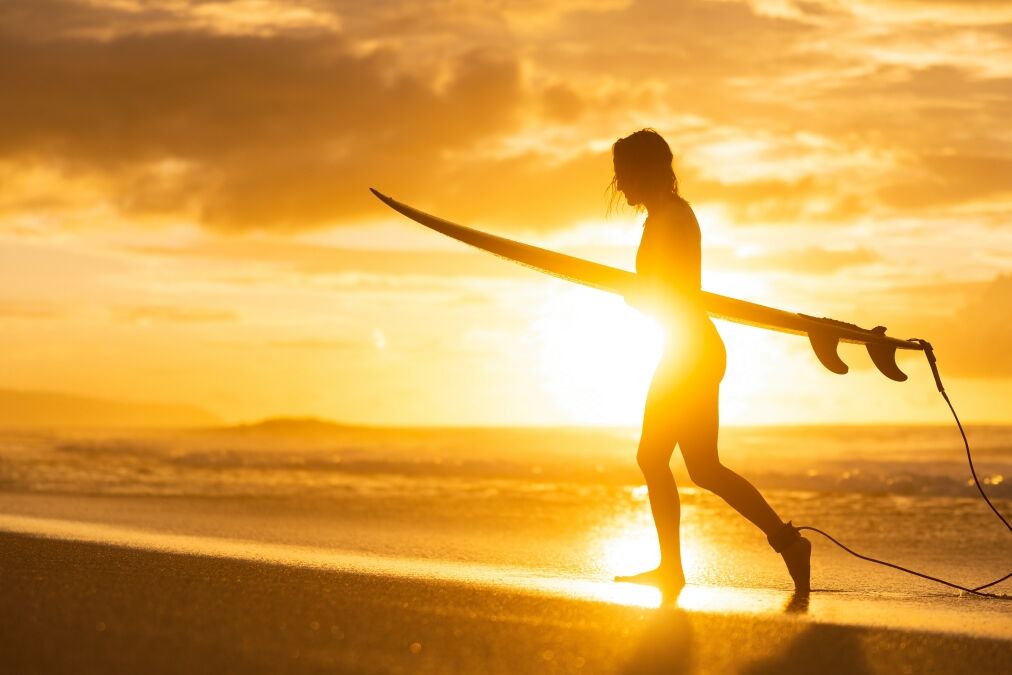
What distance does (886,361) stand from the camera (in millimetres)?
5371

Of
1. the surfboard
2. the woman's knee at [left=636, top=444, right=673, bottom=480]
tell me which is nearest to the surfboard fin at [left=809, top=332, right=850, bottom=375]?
the surfboard

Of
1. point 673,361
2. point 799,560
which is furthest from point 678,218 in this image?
point 799,560

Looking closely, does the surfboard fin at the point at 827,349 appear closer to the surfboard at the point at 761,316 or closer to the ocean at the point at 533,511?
the surfboard at the point at 761,316

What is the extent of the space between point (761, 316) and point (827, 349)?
352 mm

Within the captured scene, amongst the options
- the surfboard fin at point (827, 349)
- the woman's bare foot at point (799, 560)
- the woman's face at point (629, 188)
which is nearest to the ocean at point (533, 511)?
the woman's bare foot at point (799, 560)

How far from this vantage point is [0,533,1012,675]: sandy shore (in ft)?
10.3

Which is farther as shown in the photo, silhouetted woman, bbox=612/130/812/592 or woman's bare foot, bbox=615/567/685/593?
woman's bare foot, bbox=615/567/685/593

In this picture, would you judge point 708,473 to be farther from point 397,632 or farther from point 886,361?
point 397,632

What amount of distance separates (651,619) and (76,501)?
7.53 meters

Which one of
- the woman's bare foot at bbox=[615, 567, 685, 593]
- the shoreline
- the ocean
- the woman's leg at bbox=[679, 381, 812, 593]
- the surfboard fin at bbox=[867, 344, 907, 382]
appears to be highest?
the surfboard fin at bbox=[867, 344, 907, 382]

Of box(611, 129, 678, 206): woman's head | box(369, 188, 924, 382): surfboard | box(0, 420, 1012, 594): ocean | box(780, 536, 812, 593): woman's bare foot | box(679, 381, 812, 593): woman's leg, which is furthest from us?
box(0, 420, 1012, 594): ocean

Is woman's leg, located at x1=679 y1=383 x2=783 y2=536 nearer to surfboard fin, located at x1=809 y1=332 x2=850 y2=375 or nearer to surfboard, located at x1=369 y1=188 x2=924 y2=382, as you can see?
surfboard, located at x1=369 y1=188 x2=924 y2=382

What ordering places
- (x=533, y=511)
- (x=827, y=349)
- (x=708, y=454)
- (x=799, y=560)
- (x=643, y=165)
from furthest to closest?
(x=533, y=511) < (x=827, y=349) < (x=799, y=560) < (x=643, y=165) < (x=708, y=454)

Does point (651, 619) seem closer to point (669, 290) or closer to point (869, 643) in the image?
point (869, 643)
